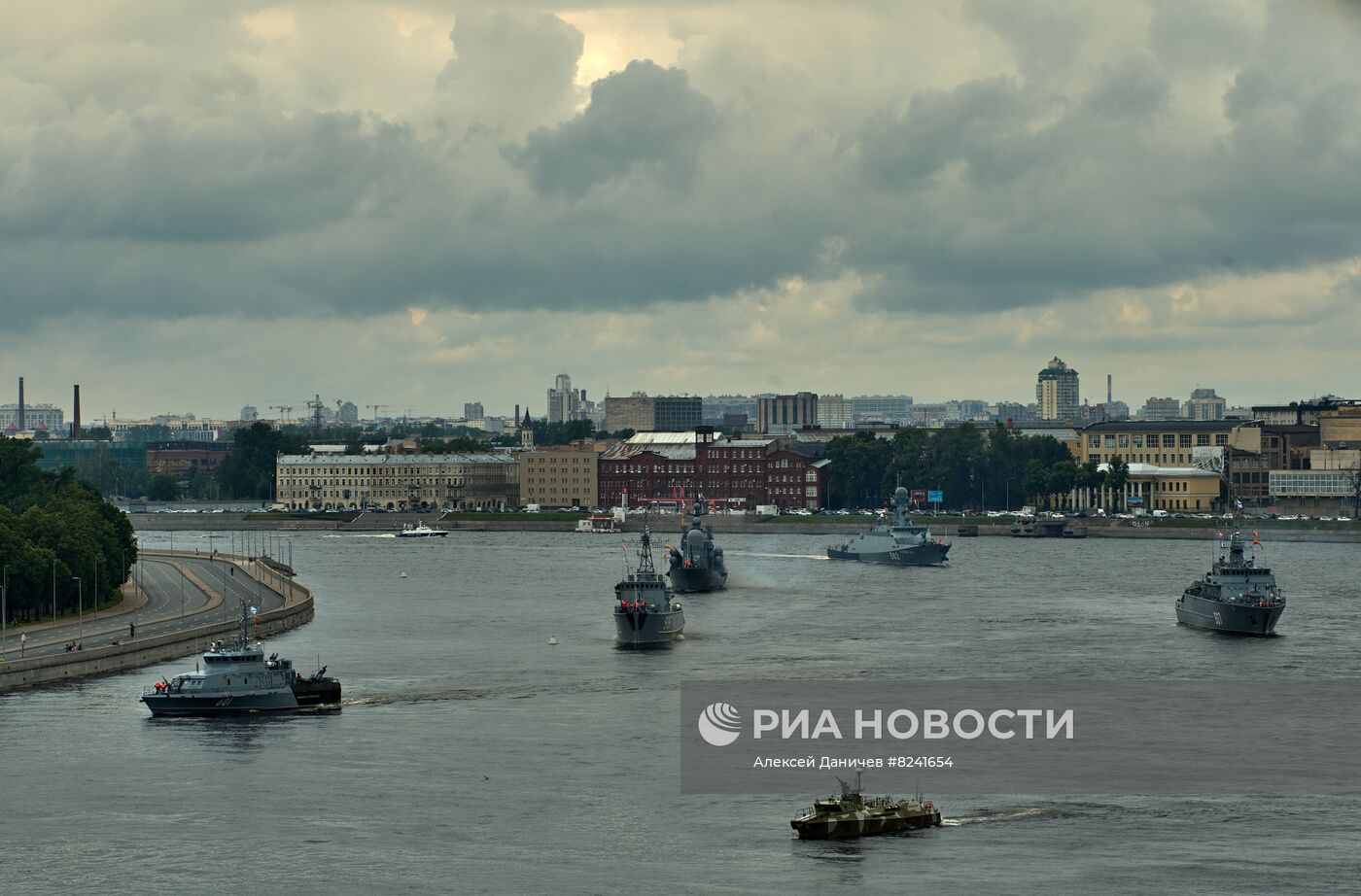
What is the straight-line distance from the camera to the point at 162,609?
320ft

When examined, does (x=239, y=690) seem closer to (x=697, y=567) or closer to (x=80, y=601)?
(x=80, y=601)

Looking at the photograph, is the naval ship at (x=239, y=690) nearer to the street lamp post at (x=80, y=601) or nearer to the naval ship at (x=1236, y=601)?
the street lamp post at (x=80, y=601)

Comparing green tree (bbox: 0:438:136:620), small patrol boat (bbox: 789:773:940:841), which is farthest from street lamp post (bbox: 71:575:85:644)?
small patrol boat (bbox: 789:773:940:841)

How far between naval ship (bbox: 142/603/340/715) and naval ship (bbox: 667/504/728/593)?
53715 mm

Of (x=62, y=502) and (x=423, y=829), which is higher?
(x=62, y=502)

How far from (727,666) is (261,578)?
52660mm

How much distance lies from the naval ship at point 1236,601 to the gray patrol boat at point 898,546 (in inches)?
1980

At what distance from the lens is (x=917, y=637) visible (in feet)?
290

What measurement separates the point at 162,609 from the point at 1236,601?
4602 cm

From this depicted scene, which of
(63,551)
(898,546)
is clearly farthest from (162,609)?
(898,546)

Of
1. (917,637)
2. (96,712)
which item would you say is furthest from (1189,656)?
(96,712)

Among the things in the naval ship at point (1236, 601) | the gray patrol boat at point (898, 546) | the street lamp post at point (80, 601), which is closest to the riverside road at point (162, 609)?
the street lamp post at point (80, 601)

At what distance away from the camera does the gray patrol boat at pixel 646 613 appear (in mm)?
85125

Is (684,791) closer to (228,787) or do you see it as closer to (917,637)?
(228,787)
